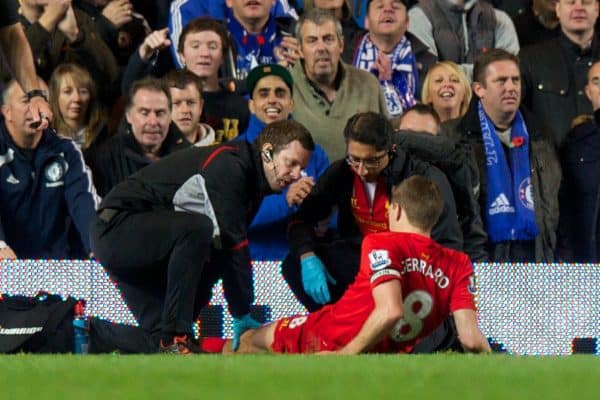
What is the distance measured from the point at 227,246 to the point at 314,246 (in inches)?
29.4

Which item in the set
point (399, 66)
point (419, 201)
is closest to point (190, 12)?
point (399, 66)

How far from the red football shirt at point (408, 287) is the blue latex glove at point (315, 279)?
0.63 meters

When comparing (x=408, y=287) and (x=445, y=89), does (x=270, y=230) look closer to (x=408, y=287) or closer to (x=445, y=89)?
(x=408, y=287)

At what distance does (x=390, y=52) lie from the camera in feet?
38.2

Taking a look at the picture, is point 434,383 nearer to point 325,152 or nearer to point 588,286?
point 588,286

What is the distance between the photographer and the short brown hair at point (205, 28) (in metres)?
10.8

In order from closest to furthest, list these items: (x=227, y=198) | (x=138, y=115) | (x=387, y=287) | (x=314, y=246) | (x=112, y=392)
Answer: (x=112, y=392) < (x=387, y=287) < (x=227, y=198) < (x=314, y=246) < (x=138, y=115)

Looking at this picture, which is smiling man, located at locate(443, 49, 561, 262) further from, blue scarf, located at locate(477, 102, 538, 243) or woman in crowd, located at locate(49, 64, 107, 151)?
woman in crowd, located at locate(49, 64, 107, 151)

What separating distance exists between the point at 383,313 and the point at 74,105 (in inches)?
154

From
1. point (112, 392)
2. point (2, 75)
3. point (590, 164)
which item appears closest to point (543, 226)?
point (590, 164)

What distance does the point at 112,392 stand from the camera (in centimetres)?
571

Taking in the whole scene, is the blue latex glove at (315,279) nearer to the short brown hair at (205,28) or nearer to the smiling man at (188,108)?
the smiling man at (188,108)

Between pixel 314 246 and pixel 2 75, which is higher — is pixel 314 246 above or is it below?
below

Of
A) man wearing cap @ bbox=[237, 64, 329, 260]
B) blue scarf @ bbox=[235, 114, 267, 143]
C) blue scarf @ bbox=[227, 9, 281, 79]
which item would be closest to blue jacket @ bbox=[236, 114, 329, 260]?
man wearing cap @ bbox=[237, 64, 329, 260]
